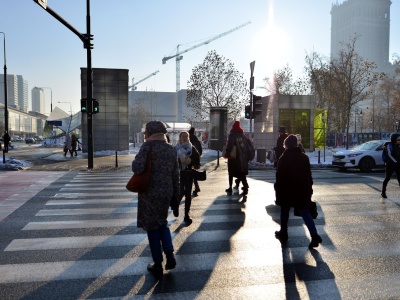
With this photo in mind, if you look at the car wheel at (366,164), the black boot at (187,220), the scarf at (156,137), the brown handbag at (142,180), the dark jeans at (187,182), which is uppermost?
the scarf at (156,137)

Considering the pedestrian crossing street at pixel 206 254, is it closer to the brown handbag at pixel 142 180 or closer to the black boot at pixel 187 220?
the black boot at pixel 187 220

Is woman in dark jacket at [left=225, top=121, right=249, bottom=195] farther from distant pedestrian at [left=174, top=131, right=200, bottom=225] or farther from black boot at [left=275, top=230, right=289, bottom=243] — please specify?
black boot at [left=275, top=230, right=289, bottom=243]

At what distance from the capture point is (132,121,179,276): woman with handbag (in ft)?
Result: 14.4

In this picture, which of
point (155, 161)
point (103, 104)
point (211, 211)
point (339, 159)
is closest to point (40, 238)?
point (155, 161)

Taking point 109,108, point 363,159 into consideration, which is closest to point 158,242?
point 363,159

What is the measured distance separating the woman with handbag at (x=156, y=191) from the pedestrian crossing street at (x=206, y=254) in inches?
13.6

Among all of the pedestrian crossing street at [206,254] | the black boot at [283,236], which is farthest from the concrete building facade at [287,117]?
the black boot at [283,236]

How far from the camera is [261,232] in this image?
6.34 meters

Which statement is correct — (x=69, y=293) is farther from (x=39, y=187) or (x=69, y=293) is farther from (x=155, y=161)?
(x=39, y=187)

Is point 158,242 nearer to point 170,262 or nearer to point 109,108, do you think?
point 170,262

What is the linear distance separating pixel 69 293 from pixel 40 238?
2362 millimetres

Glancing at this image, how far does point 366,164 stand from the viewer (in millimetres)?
17016

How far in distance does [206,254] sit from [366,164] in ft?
45.8

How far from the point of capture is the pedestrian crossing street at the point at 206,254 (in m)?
3.99
